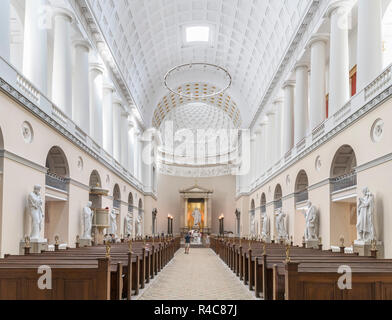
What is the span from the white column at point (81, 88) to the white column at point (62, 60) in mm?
1941

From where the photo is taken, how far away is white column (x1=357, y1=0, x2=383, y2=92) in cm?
1274

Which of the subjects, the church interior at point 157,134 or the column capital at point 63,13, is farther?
the column capital at point 63,13

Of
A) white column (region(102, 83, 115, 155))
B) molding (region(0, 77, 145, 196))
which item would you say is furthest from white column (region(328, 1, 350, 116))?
white column (region(102, 83, 115, 155))

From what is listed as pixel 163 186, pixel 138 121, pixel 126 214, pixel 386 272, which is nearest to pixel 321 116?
pixel 386 272

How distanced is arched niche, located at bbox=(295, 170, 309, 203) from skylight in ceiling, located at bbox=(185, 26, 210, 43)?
13.2 metres

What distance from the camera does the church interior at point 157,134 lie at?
Result: 9.34 metres

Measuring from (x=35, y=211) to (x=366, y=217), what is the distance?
8.83 m

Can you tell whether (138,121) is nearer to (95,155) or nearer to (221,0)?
(221,0)

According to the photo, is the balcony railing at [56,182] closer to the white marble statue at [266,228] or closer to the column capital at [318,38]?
the column capital at [318,38]

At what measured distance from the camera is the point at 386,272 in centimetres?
614

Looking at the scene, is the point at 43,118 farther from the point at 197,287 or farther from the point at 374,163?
the point at 374,163

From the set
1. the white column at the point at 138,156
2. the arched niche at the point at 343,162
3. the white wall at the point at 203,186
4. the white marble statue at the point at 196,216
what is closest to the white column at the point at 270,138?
the white column at the point at 138,156

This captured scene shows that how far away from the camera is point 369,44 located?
12.9 meters
